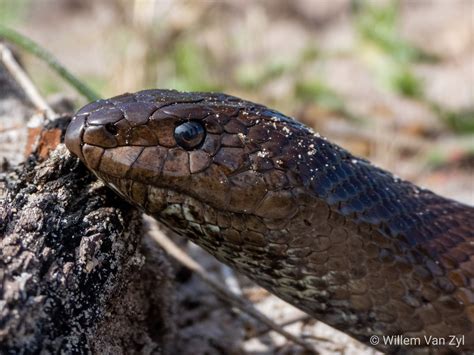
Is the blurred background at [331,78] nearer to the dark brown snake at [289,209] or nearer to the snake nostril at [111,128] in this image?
the dark brown snake at [289,209]

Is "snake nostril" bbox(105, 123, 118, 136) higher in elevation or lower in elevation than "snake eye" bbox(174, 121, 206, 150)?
lower

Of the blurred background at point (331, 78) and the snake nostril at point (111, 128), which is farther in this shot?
the blurred background at point (331, 78)

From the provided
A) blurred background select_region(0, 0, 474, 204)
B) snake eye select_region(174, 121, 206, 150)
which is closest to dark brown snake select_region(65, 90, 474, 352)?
snake eye select_region(174, 121, 206, 150)

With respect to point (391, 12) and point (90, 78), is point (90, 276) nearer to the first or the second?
point (90, 78)

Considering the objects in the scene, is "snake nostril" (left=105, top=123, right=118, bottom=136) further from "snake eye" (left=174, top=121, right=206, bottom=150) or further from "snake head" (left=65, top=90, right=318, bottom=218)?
"snake eye" (left=174, top=121, right=206, bottom=150)

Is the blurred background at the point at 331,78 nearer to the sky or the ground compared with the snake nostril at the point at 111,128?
nearer to the sky

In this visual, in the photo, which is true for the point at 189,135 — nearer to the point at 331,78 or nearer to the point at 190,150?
the point at 190,150

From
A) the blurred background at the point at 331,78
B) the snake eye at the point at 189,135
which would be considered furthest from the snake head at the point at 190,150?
the blurred background at the point at 331,78
